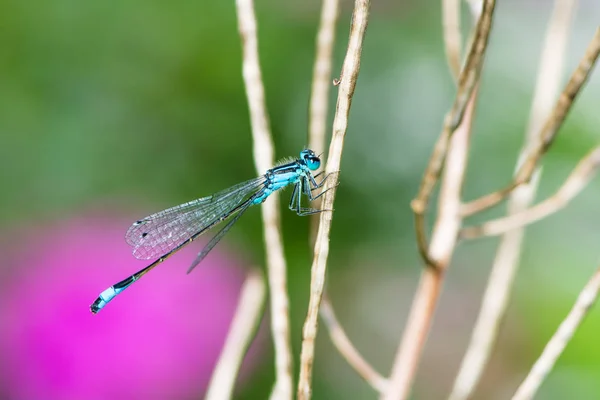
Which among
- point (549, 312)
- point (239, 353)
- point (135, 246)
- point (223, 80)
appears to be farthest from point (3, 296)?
point (549, 312)

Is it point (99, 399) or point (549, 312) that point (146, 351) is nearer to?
point (99, 399)

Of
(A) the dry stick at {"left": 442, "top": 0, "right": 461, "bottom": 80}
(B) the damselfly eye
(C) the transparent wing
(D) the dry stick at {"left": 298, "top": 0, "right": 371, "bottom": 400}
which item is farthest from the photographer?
(C) the transparent wing

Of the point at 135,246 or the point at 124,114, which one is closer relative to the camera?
the point at 135,246

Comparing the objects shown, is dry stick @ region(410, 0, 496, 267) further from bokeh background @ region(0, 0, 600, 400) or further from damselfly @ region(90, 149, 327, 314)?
bokeh background @ region(0, 0, 600, 400)

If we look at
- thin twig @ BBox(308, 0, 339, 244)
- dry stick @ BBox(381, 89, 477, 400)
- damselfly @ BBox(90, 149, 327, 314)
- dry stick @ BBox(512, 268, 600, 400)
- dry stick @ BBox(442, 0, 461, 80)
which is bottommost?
dry stick @ BBox(512, 268, 600, 400)

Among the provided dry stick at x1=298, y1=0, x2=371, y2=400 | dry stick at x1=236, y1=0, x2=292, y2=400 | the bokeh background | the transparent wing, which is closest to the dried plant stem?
dry stick at x1=236, y1=0, x2=292, y2=400

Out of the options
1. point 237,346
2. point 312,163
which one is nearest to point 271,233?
point 237,346

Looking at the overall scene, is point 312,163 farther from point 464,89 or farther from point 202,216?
point 464,89
